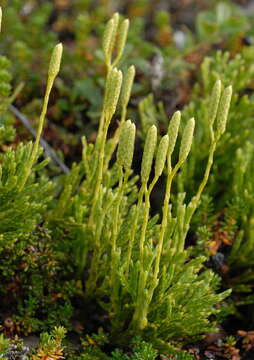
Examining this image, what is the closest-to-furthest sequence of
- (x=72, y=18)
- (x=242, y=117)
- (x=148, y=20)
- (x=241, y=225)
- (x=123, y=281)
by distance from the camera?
(x=123, y=281)
(x=241, y=225)
(x=242, y=117)
(x=72, y=18)
(x=148, y=20)

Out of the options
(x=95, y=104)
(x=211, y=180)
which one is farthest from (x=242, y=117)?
(x=95, y=104)

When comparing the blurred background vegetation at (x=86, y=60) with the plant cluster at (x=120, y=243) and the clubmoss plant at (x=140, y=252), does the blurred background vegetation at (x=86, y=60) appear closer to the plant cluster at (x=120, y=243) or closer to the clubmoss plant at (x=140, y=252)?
the plant cluster at (x=120, y=243)

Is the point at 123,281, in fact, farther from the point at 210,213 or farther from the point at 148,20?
the point at 148,20

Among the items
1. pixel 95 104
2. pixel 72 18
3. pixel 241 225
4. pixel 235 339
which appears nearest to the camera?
pixel 235 339

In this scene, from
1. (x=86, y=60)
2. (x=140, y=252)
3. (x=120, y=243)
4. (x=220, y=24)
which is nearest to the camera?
(x=140, y=252)

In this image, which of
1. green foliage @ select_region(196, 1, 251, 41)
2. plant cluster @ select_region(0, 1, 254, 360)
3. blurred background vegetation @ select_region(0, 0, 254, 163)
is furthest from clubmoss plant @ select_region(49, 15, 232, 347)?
green foliage @ select_region(196, 1, 251, 41)

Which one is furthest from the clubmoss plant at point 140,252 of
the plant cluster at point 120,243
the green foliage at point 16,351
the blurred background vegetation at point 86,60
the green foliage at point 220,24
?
the green foliage at point 220,24

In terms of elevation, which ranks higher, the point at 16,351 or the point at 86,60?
the point at 86,60

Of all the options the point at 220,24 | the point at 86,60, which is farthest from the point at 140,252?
the point at 220,24

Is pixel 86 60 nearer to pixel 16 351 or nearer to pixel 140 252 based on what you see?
pixel 140 252

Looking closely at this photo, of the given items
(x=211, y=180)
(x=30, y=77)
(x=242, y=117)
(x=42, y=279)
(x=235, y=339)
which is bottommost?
(x=235, y=339)

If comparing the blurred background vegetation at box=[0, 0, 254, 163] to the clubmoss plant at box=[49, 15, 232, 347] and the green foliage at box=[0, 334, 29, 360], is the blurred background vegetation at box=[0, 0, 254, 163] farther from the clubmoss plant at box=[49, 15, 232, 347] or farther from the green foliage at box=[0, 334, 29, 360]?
the green foliage at box=[0, 334, 29, 360]
